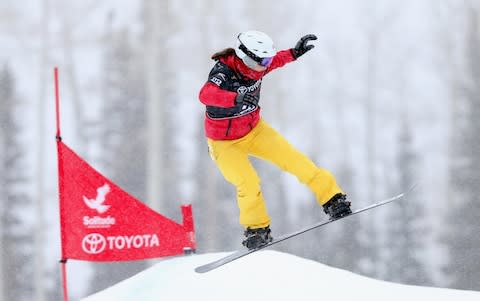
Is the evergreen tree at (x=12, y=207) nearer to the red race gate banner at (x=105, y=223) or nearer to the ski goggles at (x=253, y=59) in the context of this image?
the red race gate banner at (x=105, y=223)

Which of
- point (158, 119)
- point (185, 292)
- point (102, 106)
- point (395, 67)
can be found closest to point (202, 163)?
point (158, 119)

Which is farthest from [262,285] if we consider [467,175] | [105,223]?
[467,175]

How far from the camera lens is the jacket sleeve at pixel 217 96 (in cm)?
441

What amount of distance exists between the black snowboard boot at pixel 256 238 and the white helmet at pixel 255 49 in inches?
44.3

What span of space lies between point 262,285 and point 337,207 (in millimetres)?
987

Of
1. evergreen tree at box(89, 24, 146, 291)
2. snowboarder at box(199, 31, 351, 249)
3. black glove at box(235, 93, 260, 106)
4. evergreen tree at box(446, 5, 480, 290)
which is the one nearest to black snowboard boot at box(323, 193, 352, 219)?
snowboarder at box(199, 31, 351, 249)

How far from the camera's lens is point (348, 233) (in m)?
14.8

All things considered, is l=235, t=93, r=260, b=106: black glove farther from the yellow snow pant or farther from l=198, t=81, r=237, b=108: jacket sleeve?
the yellow snow pant

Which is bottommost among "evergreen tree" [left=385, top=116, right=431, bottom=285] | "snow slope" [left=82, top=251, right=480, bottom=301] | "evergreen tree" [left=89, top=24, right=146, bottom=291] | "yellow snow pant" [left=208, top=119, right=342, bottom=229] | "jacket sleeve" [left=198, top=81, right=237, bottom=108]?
"snow slope" [left=82, top=251, right=480, bottom=301]

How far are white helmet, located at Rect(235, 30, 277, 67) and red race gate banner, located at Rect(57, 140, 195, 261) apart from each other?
78.0 inches

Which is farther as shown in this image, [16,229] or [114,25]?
[114,25]

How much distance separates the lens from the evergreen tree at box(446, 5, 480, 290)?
14320mm

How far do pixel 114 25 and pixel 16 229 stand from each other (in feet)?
17.2

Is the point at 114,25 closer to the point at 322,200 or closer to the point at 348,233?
the point at 348,233
